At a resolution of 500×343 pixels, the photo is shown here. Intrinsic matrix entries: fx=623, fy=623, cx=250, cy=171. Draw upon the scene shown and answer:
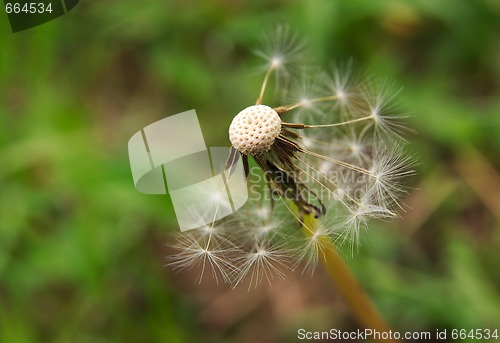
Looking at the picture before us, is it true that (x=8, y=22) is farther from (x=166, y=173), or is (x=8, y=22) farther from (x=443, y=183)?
(x=443, y=183)

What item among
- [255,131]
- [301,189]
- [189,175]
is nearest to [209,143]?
[189,175]

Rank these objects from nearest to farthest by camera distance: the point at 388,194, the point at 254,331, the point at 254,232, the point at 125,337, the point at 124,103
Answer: the point at 388,194 → the point at 254,232 → the point at 125,337 → the point at 254,331 → the point at 124,103

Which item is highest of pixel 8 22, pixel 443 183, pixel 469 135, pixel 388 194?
pixel 8 22

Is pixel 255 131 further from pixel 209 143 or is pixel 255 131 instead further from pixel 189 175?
pixel 209 143

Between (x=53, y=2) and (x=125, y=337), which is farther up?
(x=53, y=2)

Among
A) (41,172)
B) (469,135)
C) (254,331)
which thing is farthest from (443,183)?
(41,172)

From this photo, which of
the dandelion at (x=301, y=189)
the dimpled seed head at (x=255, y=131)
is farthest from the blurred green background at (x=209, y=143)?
the dimpled seed head at (x=255, y=131)

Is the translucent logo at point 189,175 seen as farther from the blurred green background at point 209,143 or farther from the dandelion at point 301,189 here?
the blurred green background at point 209,143
